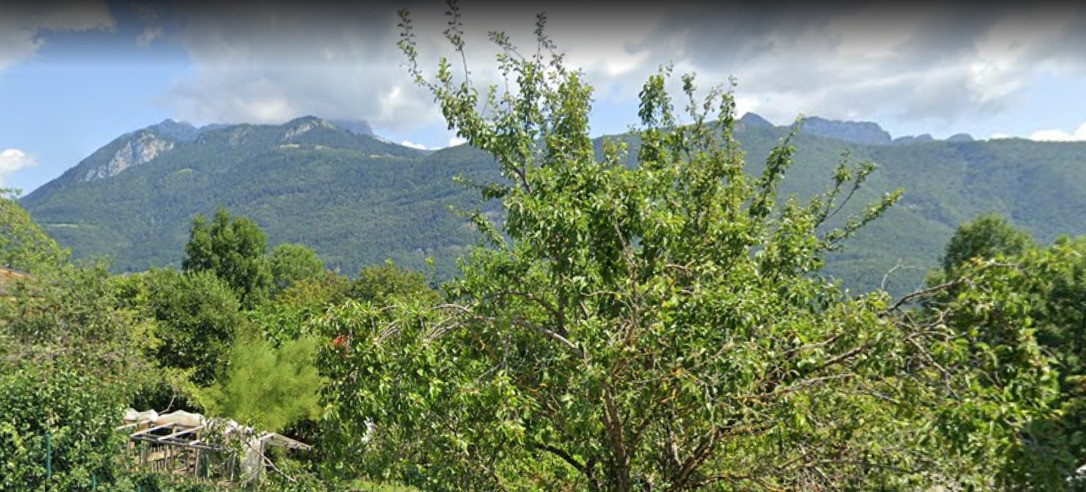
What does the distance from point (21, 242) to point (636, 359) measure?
22.6 meters

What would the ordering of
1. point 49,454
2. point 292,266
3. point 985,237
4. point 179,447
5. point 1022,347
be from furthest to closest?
1. point 292,266
2. point 985,237
3. point 179,447
4. point 49,454
5. point 1022,347

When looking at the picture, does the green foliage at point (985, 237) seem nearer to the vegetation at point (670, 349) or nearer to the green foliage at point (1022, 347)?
the vegetation at point (670, 349)

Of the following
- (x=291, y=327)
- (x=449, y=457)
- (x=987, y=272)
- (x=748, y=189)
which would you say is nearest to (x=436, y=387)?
(x=449, y=457)

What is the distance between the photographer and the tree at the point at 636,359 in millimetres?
3836

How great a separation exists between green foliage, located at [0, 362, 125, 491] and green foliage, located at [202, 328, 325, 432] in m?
7.25

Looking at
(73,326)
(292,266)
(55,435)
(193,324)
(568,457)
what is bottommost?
(292,266)

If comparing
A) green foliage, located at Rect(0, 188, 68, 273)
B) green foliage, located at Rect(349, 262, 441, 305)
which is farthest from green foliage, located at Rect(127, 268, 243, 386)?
green foliage, located at Rect(349, 262, 441, 305)

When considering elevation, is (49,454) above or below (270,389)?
above

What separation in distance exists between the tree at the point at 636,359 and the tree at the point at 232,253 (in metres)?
33.7

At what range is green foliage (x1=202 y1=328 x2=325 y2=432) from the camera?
16688mm

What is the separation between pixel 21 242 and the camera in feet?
67.5

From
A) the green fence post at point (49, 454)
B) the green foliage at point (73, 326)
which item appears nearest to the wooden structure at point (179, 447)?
the green foliage at point (73, 326)

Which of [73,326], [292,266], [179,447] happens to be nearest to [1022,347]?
[179,447]

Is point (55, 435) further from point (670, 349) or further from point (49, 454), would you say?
point (670, 349)
